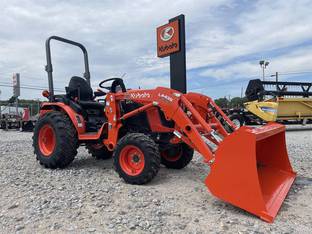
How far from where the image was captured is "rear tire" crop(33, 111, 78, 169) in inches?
225

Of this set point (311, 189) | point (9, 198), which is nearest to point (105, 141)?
point (9, 198)

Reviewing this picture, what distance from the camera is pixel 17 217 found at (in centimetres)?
350

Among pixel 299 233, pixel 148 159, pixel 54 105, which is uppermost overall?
pixel 54 105

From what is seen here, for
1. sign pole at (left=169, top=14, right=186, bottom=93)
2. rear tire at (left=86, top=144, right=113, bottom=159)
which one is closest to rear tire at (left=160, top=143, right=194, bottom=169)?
rear tire at (left=86, top=144, right=113, bottom=159)

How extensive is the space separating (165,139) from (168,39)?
26.4 ft

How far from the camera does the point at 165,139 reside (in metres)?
5.41

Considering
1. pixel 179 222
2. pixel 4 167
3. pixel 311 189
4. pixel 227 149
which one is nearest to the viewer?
pixel 179 222

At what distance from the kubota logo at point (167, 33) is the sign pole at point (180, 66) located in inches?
14.2

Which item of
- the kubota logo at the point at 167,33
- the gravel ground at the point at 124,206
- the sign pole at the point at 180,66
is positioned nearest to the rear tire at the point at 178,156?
the gravel ground at the point at 124,206

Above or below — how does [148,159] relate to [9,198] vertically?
above

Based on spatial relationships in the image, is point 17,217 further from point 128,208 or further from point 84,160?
point 84,160

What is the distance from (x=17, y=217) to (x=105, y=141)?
234 cm

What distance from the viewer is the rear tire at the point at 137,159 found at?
181 inches

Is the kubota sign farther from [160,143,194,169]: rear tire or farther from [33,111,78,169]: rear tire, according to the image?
[33,111,78,169]: rear tire
